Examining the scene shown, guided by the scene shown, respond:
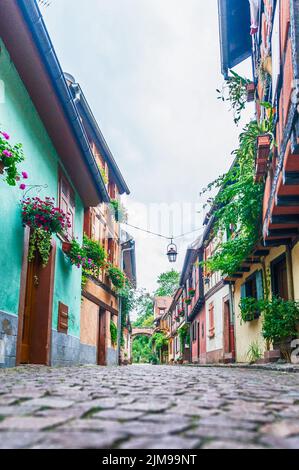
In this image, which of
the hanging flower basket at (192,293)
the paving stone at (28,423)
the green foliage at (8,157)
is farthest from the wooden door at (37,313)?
the hanging flower basket at (192,293)

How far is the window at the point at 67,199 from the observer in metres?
9.05

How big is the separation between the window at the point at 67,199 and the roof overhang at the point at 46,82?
346mm

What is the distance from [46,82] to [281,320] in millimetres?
5562

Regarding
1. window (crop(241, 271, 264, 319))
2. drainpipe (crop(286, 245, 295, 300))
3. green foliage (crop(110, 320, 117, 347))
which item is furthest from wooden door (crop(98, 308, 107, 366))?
drainpipe (crop(286, 245, 295, 300))

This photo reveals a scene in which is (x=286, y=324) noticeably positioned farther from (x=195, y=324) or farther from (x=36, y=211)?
(x=195, y=324)

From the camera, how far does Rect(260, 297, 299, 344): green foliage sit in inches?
325

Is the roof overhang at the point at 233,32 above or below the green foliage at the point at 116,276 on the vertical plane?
above

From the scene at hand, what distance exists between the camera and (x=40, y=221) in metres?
6.78

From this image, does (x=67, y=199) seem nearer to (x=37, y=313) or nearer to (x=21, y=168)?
(x=37, y=313)

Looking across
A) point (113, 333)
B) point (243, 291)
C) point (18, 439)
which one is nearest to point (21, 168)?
point (18, 439)

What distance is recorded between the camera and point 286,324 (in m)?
8.28

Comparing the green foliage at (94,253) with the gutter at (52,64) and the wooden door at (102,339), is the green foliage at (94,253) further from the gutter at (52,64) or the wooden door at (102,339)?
the wooden door at (102,339)

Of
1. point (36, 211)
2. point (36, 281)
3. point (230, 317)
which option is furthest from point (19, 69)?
point (230, 317)

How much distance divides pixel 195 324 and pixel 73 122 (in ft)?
61.4
